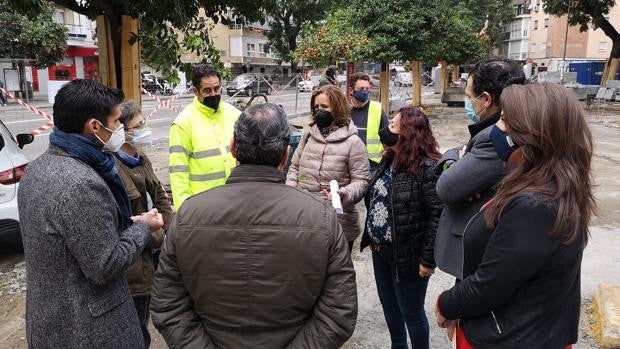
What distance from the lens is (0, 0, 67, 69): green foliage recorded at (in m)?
25.2

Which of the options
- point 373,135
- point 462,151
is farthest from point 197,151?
point 373,135

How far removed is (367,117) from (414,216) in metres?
2.11

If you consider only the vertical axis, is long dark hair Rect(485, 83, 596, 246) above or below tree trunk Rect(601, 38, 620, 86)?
below

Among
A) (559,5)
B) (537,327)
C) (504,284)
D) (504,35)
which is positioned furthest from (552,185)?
(504,35)

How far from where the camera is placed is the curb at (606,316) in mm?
3439

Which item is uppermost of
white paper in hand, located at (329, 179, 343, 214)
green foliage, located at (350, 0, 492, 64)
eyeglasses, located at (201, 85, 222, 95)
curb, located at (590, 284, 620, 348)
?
green foliage, located at (350, 0, 492, 64)

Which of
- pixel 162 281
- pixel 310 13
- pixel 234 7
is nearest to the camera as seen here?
pixel 162 281

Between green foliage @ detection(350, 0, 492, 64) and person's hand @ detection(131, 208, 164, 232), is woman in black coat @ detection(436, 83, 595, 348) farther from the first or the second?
green foliage @ detection(350, 0, 492, 64)

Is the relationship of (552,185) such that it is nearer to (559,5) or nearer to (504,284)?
(504,284)

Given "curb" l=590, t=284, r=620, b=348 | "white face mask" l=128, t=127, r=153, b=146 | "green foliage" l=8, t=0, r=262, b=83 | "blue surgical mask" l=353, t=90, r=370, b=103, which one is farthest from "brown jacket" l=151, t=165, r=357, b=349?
"blue surgical mask" l=353, t=90, r=370, b=103

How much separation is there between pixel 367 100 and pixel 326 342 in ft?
11.0

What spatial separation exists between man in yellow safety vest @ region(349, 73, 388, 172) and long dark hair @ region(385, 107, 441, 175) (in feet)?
5.85

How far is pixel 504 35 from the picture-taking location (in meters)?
73.7

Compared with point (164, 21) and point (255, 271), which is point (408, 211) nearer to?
point (255, 271)
